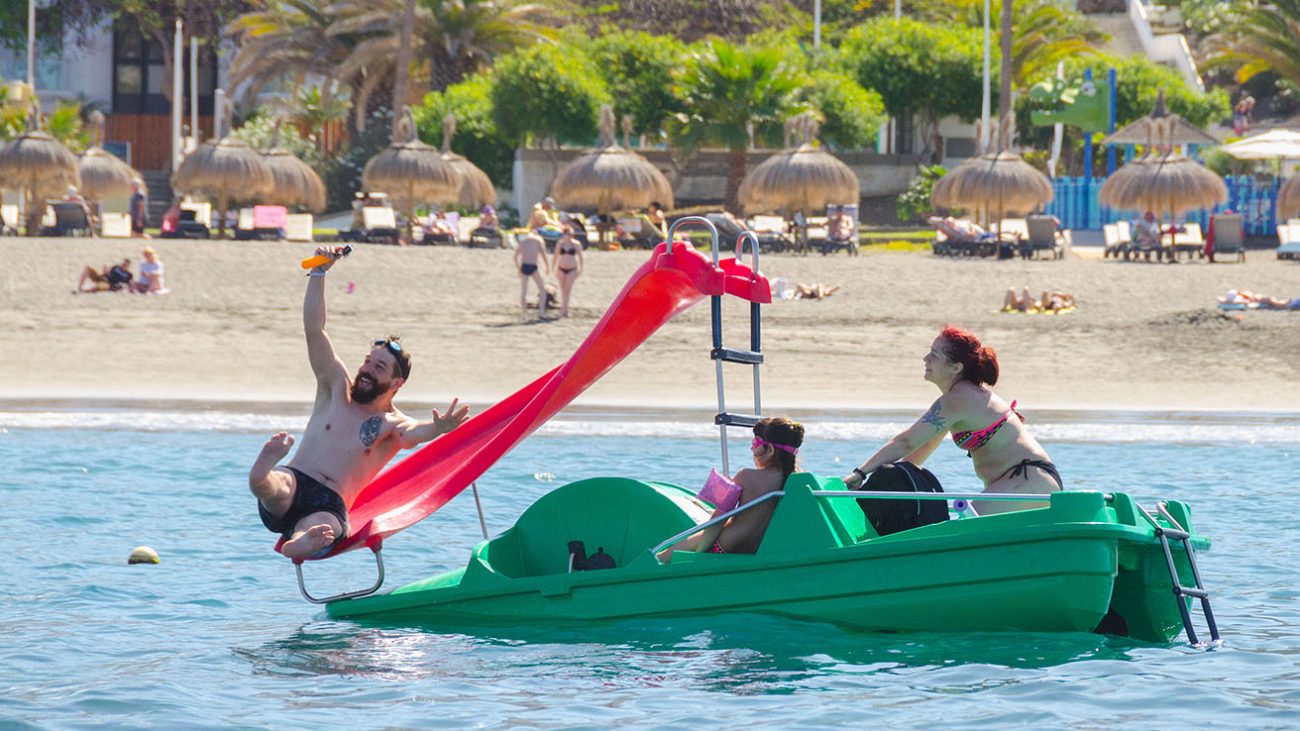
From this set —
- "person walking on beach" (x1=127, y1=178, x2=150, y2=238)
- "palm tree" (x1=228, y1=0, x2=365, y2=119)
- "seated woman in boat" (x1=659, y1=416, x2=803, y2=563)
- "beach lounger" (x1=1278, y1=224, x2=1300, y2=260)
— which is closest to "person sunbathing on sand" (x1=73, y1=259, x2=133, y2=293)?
"person walking on beach" (x1=127, y1=178, x2=150, y2=238)

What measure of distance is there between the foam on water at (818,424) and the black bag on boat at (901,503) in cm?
689

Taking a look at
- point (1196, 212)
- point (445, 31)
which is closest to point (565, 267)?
point (1196, 212)

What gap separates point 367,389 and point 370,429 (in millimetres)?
179

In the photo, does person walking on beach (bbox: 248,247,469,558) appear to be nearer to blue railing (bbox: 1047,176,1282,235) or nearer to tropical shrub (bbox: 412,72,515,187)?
blue railing (bbox: 1047,176,1282,235)

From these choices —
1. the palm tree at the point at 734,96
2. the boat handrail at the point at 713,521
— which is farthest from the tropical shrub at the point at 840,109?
the boat handrail at the point at 713,521

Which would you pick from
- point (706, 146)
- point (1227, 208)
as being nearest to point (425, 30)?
point (706, 146)

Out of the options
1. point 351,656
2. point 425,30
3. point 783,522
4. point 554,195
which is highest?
point 425,30

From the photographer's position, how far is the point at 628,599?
7.28m

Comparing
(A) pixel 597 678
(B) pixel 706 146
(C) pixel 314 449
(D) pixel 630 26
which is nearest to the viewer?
(A) pixel 597 678

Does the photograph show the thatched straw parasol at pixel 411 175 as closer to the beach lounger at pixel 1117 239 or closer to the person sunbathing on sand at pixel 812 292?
the person sunbathing on sand at pixel 812 292

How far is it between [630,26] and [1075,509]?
4227 cm

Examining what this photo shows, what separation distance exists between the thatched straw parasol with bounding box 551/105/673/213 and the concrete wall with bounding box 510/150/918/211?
5.20m

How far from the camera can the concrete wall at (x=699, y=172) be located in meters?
34.8

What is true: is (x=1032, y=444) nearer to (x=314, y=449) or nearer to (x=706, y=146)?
(x=314, y=449)
